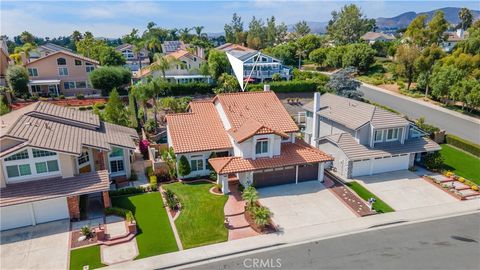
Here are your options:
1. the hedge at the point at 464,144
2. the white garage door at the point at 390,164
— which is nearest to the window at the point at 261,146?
the white garage door at the point at 390,164

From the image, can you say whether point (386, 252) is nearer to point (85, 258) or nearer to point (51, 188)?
point (85, 258)

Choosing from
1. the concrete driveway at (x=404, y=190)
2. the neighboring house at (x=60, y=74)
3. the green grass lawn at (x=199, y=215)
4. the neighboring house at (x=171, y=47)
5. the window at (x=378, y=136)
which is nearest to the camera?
the green grass lawn at (x=199, y=215)

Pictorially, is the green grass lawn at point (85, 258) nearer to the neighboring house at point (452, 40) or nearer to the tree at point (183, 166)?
the tree at point (183, 166)

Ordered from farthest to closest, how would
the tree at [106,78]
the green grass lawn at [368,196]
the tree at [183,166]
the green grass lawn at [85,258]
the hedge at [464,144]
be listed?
the tree at [106,78]
the hedge at [464,144]
the tree at [183,166]
the green grass lawn at [368,196]
the green grass lawn at [85,258]

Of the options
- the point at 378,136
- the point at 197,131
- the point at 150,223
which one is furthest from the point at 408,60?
the point at 150,223

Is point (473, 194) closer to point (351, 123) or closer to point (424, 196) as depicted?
point (424, 196)
